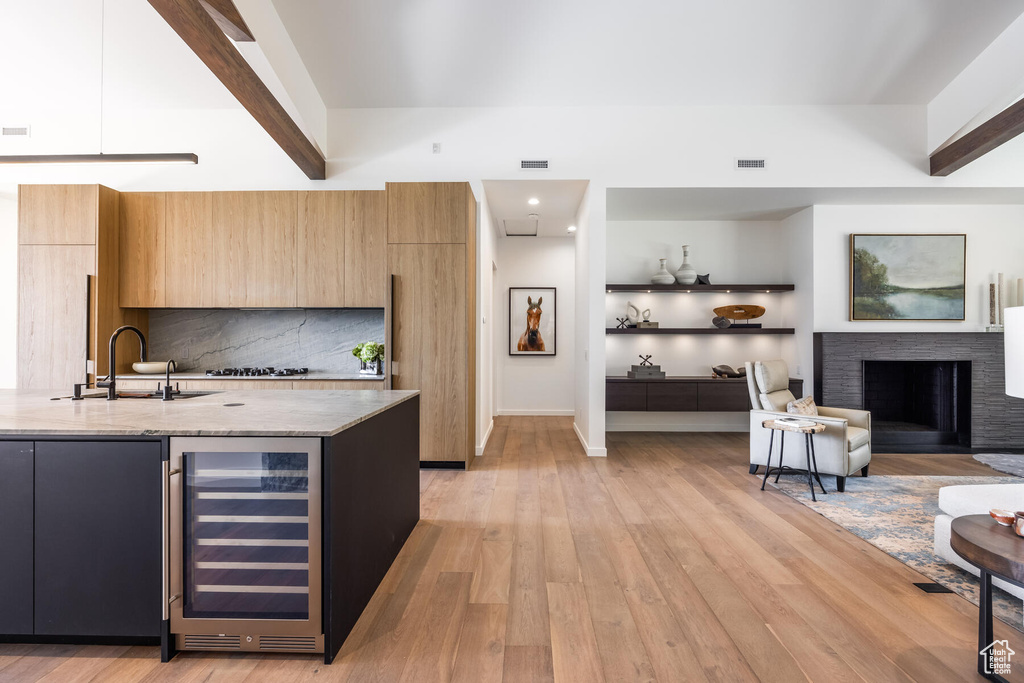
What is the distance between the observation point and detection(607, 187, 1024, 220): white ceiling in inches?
193

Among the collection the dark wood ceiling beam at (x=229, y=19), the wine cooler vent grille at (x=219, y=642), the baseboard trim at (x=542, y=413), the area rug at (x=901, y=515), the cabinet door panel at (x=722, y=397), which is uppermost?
→ the dark wood ceiling beam at (x=229, y=19)

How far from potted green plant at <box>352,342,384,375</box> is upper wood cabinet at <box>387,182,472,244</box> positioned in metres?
1.04

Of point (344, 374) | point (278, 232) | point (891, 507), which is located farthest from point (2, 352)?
point (891, 507)

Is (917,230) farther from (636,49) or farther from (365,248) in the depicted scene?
(365,248)

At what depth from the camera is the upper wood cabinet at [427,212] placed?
4.33 metres

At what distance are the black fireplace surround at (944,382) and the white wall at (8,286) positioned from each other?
855cm

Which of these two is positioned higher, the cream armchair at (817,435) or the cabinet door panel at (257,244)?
the cabinet door panel at (257,244)

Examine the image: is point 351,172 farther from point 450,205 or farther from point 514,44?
point 514,44

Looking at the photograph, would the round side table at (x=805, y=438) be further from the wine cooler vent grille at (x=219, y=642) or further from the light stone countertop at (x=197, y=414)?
the wine cooler vent grille at (x=219, y=642)

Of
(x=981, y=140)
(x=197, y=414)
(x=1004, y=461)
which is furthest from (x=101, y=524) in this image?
(x=1004, y=461)

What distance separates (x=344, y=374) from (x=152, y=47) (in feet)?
10.3

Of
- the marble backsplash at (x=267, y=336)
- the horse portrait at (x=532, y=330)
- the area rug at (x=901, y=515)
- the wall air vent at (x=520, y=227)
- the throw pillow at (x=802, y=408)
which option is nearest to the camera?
the area rug at (x=901, y=515)

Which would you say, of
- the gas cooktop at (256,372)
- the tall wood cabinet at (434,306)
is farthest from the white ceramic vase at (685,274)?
the gas cooktop at (256,372)

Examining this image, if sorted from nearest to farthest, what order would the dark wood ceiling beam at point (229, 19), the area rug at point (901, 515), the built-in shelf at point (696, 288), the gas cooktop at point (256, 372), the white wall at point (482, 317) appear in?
1. the area rug at point (901, 515)
2. the dark wood ceiling beam at point (229, 19)
3. the gas cooktop at point (256, 372)
4. the white wall at point (482, 317)
5. the built-in shelf at point (696, 288)
